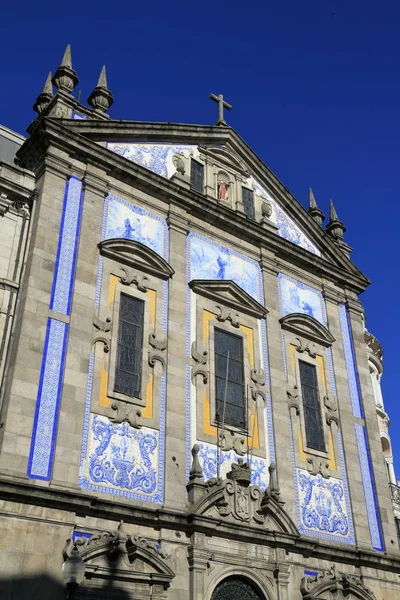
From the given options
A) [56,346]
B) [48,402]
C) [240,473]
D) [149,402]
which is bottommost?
[240,473]

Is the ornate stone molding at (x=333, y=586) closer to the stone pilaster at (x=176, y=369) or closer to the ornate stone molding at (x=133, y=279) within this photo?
the stone pilaster at (x=176, y=369)

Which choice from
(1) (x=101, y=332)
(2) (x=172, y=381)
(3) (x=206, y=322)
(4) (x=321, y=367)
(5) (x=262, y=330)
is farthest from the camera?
(4) (x=321, y=367)

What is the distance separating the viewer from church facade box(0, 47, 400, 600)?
13430 millimetres

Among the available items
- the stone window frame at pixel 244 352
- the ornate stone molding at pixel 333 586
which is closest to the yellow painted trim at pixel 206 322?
the stone window frame at pixel 244 352

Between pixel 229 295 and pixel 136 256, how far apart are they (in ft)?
9.84

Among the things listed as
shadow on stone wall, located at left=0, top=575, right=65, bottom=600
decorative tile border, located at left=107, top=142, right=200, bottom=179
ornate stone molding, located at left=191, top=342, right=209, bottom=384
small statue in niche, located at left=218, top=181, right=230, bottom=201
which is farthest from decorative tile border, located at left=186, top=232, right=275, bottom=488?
shadow on stone wall, located at left=0, top=575, right=65, bottom=600

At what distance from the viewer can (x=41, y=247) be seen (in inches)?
608

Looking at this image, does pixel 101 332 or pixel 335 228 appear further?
pixel 335 228

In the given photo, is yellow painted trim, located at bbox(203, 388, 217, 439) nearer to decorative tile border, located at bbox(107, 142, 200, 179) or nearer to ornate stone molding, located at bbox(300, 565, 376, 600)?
ornate stone molding, located at bbox(300, 565, 376, 600)

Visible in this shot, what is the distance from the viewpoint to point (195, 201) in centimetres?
1941

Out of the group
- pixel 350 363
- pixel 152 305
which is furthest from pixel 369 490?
pixel 152 305

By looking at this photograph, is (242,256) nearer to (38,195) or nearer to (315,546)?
(38,195)

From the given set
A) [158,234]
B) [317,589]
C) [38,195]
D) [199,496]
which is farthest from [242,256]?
[317,589]

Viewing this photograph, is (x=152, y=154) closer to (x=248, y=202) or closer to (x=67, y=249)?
(x=248, y=202)
